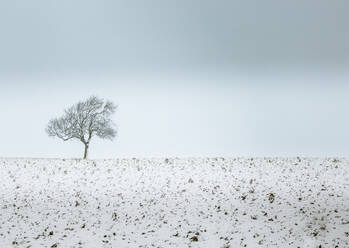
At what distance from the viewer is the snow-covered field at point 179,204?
17.0 metres

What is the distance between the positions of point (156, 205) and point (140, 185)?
353 centimetres

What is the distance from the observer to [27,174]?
27.4 meters

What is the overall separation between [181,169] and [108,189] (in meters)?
6.02

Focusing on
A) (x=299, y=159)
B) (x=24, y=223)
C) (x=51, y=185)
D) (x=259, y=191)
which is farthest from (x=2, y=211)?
(x=299, y=159)

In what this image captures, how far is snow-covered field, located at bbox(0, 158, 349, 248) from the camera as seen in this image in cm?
1695

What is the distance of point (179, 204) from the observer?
811 inches

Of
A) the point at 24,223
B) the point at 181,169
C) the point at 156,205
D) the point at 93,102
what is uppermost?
the point at 93,102

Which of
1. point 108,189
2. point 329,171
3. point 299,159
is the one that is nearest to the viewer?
point 108,189

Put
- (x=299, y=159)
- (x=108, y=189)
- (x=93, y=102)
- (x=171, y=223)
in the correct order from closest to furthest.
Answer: (x=171, y=223) < (x=108, y=189) < (x=299, y=159) < (x=93, y=102)

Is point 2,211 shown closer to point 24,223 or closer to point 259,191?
point 24,223

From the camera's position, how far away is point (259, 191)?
21.9m

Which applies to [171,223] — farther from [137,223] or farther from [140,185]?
[140,185]

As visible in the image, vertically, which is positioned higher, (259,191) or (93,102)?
(93,102)

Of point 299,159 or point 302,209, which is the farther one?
point 299,159
